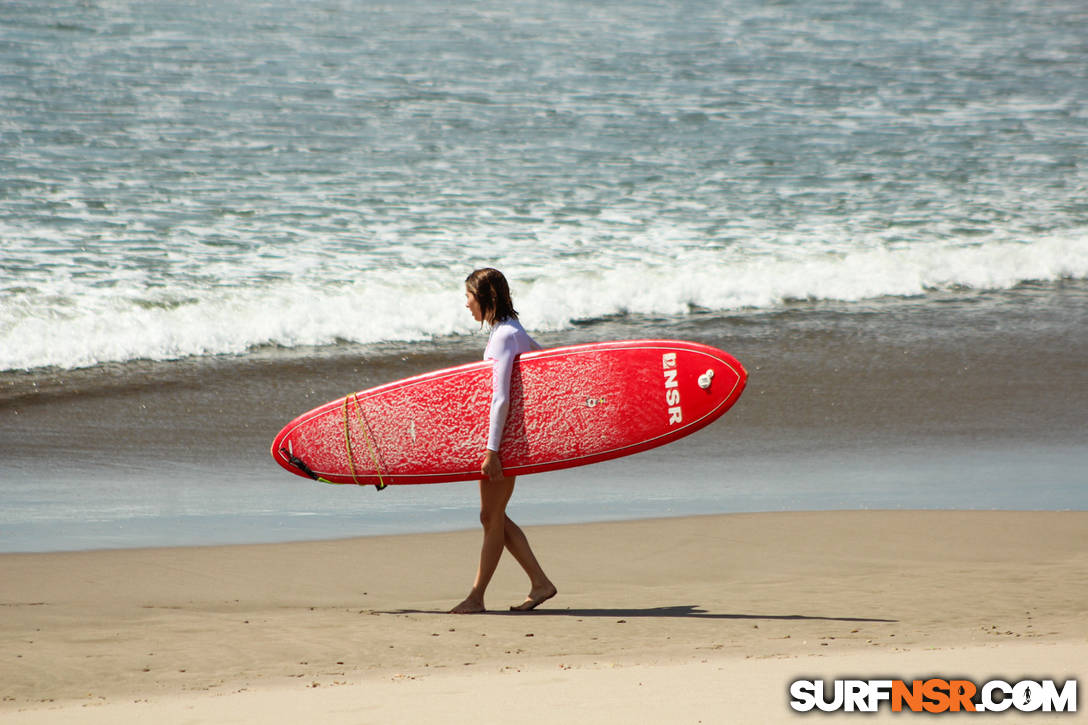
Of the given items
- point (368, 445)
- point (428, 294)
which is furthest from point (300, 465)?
point (428, 294)

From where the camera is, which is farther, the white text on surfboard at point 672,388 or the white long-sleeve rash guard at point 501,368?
the white text on surfboard at point 672,388

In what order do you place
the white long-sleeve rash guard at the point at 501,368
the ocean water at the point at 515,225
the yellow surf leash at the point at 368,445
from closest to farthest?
the white long-sleeve rash guard at the point at 501,368 < the yellow surf leash at the point at 368,445 < the ocean water at the point at 515,225

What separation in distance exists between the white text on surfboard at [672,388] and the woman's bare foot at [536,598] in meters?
0.94

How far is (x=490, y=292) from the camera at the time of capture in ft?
14.3

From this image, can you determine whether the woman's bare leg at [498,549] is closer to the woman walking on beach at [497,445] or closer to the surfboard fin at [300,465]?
the woman walking on beach at [497,445]

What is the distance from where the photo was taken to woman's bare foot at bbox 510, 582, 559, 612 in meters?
4.48

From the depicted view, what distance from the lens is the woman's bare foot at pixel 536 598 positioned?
14.7 feet

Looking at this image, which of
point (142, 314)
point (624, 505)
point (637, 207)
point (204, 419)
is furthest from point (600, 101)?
point (624, 505)

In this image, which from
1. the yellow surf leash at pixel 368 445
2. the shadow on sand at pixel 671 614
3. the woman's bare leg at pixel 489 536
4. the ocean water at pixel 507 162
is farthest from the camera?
the ocean water at pixel 507 162

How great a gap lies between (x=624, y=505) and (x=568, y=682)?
2.71 m

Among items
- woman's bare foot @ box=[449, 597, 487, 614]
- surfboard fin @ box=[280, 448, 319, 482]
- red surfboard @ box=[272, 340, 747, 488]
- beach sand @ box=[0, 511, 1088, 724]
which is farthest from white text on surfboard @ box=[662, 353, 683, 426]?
surfboard fin @ box=[280, 448, 319, 482]

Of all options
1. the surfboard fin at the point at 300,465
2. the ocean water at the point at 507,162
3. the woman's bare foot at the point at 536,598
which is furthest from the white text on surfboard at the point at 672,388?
the ocean water at the point at 507,162

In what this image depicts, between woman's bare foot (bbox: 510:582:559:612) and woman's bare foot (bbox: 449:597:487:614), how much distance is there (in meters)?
0.13

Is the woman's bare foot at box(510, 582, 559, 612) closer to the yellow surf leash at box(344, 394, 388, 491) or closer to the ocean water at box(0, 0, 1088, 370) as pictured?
the yellow surf leash at box(344, 394, 388, 491)
